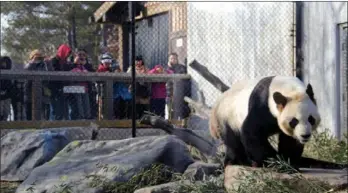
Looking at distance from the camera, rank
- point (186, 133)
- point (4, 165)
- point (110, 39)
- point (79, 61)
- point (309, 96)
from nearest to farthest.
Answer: point (309, 96), point (186, 133), point (4, 165), point (79, 61), point (110, 39)

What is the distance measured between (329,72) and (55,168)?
492 centimetres

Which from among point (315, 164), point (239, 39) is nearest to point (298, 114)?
point (315, 164)

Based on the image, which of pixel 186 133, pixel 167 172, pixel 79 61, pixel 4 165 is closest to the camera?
pixel 167 172

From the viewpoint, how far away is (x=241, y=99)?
4906 mm

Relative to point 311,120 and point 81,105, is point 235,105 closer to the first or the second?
point 311,120

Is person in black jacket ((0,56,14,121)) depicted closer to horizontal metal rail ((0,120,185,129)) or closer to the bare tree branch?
horizontal metal rail ((0,120,185,129))

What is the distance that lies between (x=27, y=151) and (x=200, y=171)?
9.43 feet

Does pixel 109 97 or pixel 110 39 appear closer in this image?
pixel 109 97

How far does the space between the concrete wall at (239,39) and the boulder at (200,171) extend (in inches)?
191

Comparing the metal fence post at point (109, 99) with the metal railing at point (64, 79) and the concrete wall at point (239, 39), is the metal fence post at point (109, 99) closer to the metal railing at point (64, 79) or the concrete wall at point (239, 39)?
the metal railing at point (64, 79)

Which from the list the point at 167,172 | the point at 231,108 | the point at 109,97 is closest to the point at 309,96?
the point at 231,108

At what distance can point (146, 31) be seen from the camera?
13.9 metres

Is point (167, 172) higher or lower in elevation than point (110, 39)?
lower

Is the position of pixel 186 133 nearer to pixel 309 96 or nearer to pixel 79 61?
pixel 309 96
